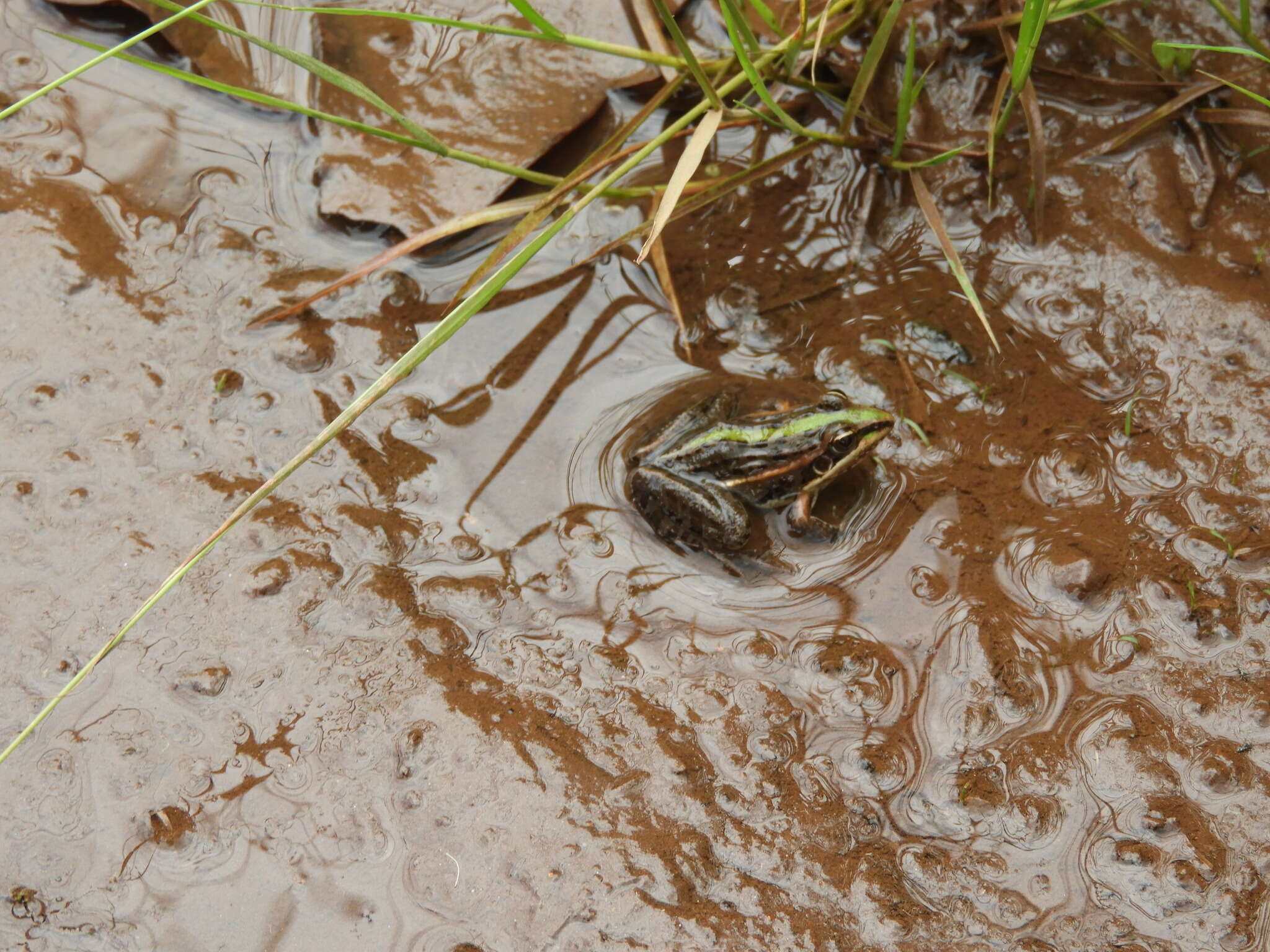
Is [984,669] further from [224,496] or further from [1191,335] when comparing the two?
[224,496]

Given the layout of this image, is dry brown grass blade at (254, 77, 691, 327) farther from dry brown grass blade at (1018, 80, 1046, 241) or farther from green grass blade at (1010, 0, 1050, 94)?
dry brown grass blade at (1018, 80, 1046, 241)

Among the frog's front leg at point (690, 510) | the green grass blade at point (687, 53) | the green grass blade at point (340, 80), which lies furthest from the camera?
the frog's front leg at point (690, 510)

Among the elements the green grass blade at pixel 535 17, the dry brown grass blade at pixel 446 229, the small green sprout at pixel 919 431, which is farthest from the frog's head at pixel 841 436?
the green grass blade at pixel 535 17

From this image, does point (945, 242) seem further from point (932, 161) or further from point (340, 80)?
point (340, 80)

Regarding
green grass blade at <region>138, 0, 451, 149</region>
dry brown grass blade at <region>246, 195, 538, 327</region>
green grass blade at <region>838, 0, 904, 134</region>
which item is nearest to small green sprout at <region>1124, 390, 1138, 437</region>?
green grass blade at <region>838, 0, 904, 134</region>

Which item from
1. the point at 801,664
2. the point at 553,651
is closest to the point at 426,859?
the point at 553,651

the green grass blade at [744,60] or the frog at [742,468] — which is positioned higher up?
the green grass blade at [744,60]

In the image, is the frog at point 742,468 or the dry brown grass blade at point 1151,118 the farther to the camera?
the dry brown grass blade at point 1151,118

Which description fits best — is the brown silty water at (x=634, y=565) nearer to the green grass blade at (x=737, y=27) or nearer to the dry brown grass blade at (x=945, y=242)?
the dry brown grass blade at (x=945, y=242)

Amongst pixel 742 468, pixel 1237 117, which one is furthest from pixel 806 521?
pixel 1237 117
